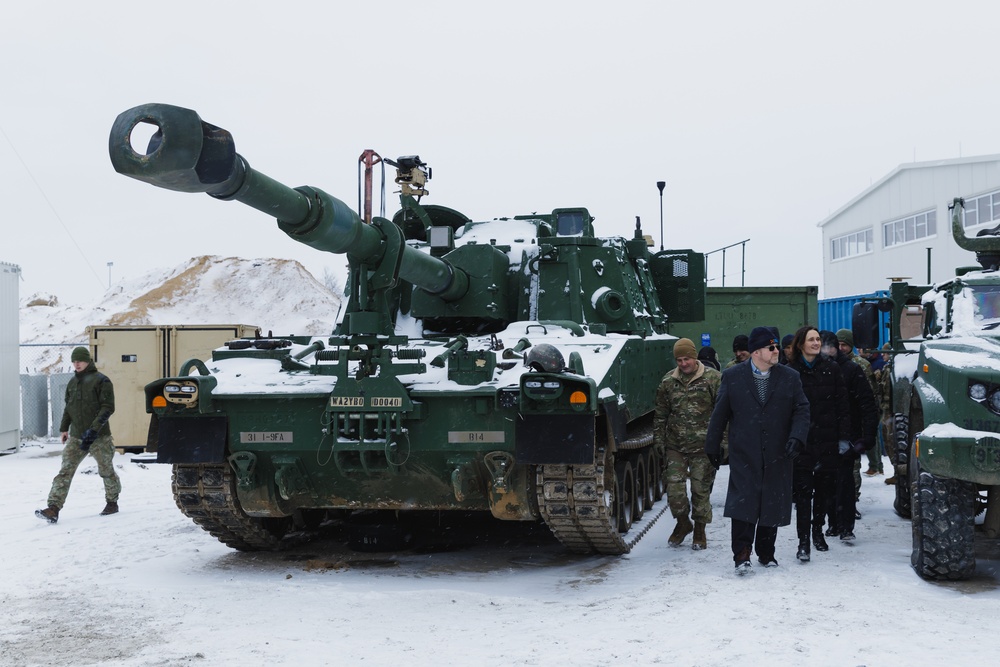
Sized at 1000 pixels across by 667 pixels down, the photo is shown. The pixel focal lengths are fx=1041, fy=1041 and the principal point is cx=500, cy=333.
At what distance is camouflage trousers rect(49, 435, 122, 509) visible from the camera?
10047 millimetres

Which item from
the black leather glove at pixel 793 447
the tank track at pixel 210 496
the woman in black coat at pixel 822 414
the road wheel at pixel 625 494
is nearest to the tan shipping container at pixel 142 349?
the tank track at pixel 210 496

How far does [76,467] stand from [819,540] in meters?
6.90

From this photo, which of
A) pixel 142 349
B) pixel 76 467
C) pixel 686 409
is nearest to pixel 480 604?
pixel 686 409

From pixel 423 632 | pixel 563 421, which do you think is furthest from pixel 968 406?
pixel 423 632

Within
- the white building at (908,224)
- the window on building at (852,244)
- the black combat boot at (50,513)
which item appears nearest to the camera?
the black combat boot at (50,513)

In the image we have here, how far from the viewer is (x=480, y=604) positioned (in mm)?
6633

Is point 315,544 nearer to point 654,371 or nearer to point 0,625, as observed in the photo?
point 0,625

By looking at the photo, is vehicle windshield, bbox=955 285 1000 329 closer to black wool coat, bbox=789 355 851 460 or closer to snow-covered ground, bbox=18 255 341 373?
black wool coat, bbox=789 355 851 460

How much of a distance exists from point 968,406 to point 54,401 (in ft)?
52.9

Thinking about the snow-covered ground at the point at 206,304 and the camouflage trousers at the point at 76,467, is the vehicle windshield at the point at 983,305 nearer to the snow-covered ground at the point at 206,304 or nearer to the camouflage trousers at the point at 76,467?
the camouflage trousers at the point at 76,467

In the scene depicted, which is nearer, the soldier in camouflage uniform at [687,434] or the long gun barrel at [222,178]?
the long gun barrel at [222,178]

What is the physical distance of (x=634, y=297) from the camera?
10.2 meters

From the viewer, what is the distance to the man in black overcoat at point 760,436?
695 centimetres

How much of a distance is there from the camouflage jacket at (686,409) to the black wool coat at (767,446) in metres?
1.14
